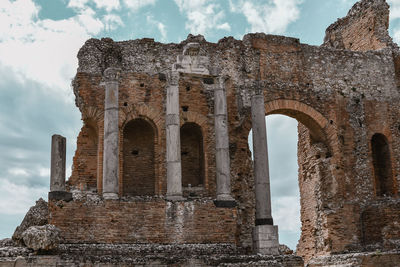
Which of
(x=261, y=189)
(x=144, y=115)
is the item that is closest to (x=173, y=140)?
(x=144, y=115)

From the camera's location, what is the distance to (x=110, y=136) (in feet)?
45.4

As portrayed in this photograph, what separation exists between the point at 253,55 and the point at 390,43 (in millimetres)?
5537

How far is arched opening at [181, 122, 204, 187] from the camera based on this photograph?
16.1m

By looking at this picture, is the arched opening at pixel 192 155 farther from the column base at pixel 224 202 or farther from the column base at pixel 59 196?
the column base at pixel 59 196

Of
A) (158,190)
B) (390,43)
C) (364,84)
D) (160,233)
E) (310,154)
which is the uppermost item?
(390,43)

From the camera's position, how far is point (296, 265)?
12.5 m

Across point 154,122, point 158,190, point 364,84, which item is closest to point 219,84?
point 154,122

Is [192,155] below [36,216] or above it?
above

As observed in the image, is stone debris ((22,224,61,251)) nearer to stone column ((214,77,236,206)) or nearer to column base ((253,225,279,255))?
stone column ((214,77,236,206))

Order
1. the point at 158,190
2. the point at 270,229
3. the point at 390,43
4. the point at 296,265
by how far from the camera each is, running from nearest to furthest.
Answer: the point at 296,265, the point at 270,229, the point at 158,190, the point at 390,43

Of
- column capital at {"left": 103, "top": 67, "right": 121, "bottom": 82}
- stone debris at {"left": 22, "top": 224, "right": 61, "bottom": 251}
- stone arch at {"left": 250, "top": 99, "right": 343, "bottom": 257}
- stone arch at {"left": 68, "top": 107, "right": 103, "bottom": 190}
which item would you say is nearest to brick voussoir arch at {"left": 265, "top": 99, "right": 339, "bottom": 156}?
stone arch at {"left": 250, "top": 99, "right": 343, "bottom": 257}

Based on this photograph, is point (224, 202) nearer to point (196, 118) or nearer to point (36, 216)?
point (196, 118)

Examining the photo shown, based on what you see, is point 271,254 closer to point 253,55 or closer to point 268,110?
point 268,110

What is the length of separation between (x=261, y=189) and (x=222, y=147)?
1.51 meters
